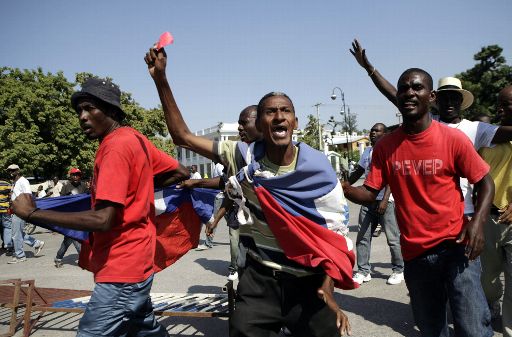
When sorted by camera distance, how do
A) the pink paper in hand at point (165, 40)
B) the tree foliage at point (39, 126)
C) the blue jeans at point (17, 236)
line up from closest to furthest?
the pink paper in hand at point (165, 40) → the blue jeans at point (17, 236) → the tree foliage at point (39, 126)

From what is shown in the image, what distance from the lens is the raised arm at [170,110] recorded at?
2652mm

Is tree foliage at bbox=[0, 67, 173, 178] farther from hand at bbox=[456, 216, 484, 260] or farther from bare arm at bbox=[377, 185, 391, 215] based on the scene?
hand at bbox=[456, 216, 484, 260]

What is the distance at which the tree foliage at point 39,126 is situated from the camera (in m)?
30.8

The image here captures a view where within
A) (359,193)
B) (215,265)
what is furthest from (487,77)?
(359,193)

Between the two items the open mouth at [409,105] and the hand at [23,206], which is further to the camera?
the open mouth at [409,105]

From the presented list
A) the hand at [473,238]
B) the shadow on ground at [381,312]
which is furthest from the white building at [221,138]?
the hand at [473,238]

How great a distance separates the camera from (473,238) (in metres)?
2.66

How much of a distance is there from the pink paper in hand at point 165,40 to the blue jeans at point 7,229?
32.3 feet

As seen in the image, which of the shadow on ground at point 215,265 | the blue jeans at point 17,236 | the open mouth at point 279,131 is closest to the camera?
the open mouth at point 279,131

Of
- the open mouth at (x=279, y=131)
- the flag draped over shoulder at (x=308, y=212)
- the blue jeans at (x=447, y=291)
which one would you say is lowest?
the blue jeans at (x=447, y=291)

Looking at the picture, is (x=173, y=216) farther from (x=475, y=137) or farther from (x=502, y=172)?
(x=502, y=172)

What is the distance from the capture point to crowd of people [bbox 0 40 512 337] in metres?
2.61

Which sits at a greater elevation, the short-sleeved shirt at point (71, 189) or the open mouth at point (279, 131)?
the open mouth at point (279, 131)

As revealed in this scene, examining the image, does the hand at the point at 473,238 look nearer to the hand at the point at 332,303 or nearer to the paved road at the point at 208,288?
the hand at the point at 332,303
